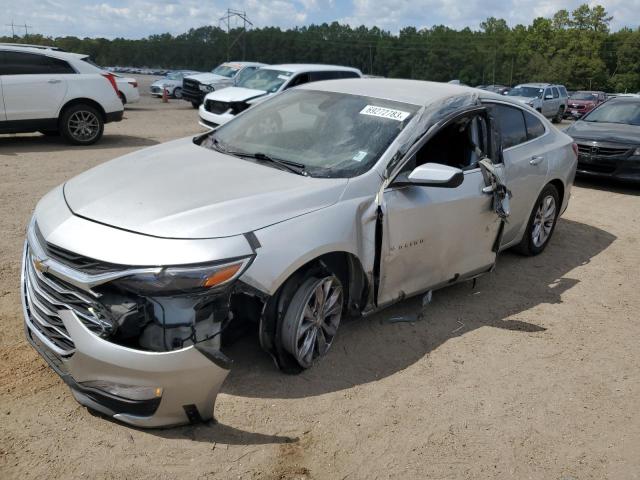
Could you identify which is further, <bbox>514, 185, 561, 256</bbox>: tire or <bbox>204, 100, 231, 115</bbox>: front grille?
<bbox>204, 100, 231, 115</bbox>: front grille

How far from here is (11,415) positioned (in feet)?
10.2

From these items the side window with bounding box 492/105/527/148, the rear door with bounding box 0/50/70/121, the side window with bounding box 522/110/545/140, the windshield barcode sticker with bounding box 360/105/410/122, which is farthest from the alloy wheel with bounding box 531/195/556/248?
the rear door with bounding box 0/50/70/121

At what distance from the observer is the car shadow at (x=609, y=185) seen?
409 inches

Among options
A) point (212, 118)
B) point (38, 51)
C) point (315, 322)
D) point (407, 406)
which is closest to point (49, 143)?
point (38, 51)

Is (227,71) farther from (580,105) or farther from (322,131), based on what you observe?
(322,131)

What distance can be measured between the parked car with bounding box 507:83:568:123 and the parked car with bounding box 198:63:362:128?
45.9 ft

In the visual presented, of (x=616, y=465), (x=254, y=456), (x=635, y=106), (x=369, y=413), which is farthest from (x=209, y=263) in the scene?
(x=635, y=106)

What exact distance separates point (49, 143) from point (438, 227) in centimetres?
965

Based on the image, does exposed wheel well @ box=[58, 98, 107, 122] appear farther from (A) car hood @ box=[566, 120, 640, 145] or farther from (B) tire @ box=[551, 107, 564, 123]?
(B) tire @ box=[551, 107, 564, 123]

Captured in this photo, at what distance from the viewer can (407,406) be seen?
3.50 metres

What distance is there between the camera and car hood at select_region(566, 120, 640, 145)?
32.9 feet

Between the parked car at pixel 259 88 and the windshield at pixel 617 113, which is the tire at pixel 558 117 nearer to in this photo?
the parked car at pixel 259 88

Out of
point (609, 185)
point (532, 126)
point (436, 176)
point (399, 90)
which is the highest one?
point (399, 90)

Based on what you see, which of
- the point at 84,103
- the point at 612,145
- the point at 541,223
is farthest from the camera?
the point at 84,103
